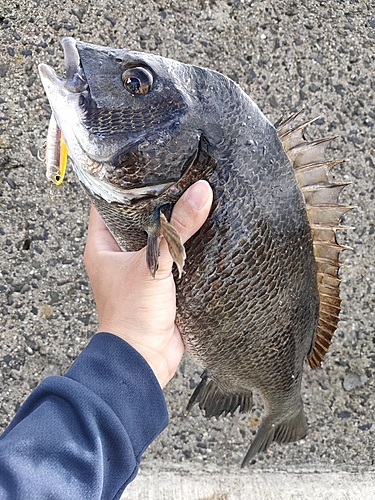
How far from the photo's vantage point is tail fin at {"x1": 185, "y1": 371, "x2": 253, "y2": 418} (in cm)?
172

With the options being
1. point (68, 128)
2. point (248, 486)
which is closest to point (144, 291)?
point (68, 128)

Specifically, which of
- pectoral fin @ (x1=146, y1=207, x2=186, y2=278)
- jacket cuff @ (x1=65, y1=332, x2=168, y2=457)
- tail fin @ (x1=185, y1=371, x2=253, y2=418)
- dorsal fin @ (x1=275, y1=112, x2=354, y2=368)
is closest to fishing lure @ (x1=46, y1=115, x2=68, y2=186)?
pectoral fin @ (x1=146, y1=207, x2=186, y2=278)

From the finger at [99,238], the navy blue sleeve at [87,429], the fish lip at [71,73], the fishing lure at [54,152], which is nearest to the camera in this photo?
the navy blue sleeve at [87,429]

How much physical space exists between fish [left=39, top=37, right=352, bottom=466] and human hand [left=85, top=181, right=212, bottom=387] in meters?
0.05

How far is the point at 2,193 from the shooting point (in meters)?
2.06

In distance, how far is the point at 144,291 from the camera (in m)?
1.30

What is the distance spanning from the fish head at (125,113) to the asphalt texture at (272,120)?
96cm

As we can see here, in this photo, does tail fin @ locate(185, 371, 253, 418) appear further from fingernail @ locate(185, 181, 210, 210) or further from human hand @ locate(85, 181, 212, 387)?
fingernail @ locate(185, 181, 210, 210)

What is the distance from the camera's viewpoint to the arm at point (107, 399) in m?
1.03

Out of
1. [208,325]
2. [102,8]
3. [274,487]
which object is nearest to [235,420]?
[274,487]

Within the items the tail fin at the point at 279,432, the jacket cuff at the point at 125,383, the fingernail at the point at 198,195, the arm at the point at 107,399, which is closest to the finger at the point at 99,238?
the arm at the point at 107,399

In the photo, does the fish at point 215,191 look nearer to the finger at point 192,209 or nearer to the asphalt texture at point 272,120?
the finger at point 192,209

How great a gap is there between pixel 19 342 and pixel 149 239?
1.18 m

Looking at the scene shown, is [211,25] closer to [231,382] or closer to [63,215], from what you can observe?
[63,215]
